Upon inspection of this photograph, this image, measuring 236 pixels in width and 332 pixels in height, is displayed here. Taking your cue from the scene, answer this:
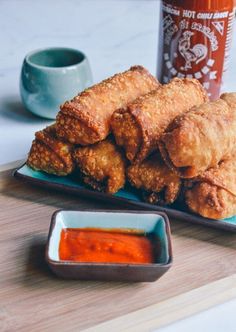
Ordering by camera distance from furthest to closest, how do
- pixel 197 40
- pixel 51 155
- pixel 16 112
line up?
pixel 16 112
pixel 197 40
pixel 51 155

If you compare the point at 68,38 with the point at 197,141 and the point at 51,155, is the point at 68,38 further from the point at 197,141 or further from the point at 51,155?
the point at 197,141

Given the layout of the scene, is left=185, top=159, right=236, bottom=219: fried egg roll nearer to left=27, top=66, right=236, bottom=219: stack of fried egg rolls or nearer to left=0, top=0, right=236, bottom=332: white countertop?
left=27, top=66, right=236, bottom=219: stack of fried egg rolls

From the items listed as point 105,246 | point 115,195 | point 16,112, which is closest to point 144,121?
point 115,195

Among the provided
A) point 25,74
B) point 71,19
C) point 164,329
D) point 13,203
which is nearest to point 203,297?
point 164,329

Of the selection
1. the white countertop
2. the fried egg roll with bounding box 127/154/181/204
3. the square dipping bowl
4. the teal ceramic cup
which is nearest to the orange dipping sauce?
the square dipping bowl

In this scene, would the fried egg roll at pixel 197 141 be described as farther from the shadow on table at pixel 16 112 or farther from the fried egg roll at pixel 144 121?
the shadow on table at pixel 16 112
